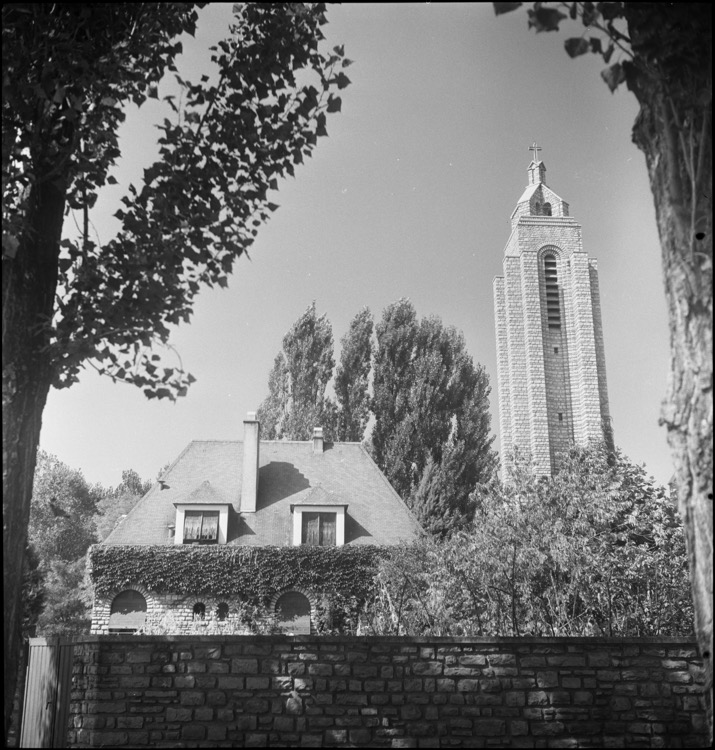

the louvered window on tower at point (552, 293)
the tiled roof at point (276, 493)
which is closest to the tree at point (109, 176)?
the tiled roof at point (276, 493)

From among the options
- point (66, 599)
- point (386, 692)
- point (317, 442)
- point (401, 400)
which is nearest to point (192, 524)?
point (317, 442)

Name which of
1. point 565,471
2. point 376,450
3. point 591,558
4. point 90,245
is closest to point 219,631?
point 376,450

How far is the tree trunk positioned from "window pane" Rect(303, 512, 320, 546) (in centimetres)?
1972

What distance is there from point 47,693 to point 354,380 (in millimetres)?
24494

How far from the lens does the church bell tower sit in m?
33.1

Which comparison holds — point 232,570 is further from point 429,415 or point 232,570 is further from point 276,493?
point 429,415

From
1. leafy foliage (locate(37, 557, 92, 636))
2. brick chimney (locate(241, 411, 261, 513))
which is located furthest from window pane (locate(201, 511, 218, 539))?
leafy foliage (locate(37, 557, 92, 636))

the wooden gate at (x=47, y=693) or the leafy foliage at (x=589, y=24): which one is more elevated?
the leafy foliage at (x=589, y=24)

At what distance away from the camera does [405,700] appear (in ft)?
24.5

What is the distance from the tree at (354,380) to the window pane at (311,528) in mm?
7268

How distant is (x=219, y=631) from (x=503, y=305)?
62.9ft

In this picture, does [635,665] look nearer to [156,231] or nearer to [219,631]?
[156,231]

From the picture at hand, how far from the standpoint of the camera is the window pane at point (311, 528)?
24797 mm

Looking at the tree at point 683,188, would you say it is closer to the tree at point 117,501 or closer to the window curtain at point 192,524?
the window curtain at point 192,524
